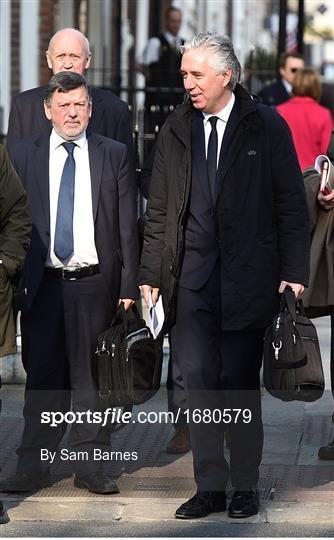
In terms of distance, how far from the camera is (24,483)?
6.66 meters

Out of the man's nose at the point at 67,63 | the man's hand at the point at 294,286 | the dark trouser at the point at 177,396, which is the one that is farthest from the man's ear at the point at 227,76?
the dark trouser at the point at 177,396

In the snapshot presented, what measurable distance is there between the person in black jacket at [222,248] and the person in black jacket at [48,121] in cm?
87

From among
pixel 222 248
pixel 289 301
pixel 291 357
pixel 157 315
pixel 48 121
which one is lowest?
pixel 291 357

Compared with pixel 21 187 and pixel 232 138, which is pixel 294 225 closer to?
pixel 232 138

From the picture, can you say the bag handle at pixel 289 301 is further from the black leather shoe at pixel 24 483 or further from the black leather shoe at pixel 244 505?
the black leather shoe at pixel 24 483

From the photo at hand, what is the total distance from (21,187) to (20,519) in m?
1.40

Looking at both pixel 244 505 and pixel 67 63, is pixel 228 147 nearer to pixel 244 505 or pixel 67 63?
pixel 67 63

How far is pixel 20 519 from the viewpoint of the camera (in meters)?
6.25

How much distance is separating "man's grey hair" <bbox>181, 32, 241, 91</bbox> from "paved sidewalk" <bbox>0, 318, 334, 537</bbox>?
183 cm

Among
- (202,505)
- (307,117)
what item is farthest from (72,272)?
(307,117)

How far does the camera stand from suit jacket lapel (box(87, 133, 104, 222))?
6.59 meters

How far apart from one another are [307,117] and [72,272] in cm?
498

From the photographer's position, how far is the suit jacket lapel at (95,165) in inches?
259

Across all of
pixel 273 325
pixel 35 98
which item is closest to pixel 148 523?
pixel 273 325
